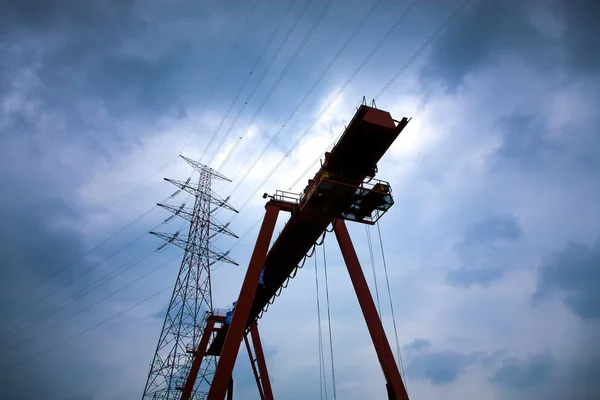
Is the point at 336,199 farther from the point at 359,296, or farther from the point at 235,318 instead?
the point at 235,318

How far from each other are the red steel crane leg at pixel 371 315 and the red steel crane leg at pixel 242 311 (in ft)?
8.77

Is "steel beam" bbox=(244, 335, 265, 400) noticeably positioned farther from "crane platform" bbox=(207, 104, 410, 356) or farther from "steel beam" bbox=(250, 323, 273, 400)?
"crane platform" bbox=(207, 104, 410, 356)

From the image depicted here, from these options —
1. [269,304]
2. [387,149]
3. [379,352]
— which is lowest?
[379,352]

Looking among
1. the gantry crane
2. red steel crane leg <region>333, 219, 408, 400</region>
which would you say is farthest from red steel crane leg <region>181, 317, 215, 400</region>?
red steel crane leg <region>333, 219, 408, 400</region>

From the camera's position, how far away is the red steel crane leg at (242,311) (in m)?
10.7

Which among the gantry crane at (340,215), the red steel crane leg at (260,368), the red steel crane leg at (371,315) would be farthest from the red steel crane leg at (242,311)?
the red steel crane leg at (260,368)

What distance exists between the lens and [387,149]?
439 inches

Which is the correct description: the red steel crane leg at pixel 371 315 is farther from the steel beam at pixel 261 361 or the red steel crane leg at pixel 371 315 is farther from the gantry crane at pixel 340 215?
the steel beam at pixel 261 361

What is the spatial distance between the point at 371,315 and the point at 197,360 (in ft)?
50.5

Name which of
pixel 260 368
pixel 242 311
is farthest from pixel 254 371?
pixel 242 311

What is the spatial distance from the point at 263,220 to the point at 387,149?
510 cm

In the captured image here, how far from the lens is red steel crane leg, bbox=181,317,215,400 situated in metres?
22.0

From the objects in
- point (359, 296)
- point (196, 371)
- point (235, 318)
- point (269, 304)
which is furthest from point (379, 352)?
point (196, 371)

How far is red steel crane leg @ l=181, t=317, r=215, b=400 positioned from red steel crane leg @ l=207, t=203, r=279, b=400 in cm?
1305
